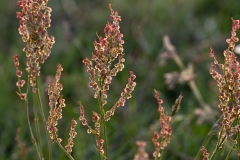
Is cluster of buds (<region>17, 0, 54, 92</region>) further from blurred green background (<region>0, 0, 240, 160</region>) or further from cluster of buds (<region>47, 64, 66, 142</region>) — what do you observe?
blurred green background (<region>0, 0, 240, 160</region>)

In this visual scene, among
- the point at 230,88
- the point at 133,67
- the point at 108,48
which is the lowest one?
the point at 230,88

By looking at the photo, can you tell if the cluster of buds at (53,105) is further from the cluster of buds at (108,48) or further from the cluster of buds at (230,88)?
the cluster of buds at (230,88)

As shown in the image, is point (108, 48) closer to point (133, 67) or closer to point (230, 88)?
point (230, 88)

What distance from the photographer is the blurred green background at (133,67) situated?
2525mm

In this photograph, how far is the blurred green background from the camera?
253cm

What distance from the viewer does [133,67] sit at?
3.05m

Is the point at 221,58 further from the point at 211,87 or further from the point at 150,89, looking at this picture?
the point at 150,89

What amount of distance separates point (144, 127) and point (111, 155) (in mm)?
506

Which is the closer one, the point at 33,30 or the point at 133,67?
the point at 33,30

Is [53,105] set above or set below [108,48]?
below

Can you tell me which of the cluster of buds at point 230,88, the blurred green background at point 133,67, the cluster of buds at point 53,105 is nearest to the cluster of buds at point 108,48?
the cluster of buds at point 53,105

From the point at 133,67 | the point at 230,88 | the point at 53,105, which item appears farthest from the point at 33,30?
the point at 133,67

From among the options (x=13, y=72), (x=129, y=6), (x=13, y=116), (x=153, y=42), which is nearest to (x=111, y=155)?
(x=13, y=116)

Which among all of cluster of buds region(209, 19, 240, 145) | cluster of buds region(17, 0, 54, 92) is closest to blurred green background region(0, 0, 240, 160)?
cluster of buds region(17, 0, 54, 92)
